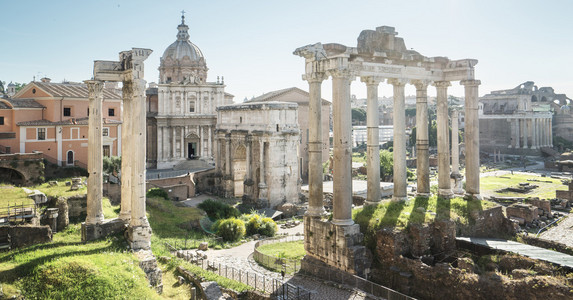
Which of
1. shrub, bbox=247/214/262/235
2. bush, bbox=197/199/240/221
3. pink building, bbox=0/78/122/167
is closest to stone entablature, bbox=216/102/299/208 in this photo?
bush, bbox=197/199/240/221

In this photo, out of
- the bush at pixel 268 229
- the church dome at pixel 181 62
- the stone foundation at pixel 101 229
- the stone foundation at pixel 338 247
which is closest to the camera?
the stone foundation at pixel 338 247

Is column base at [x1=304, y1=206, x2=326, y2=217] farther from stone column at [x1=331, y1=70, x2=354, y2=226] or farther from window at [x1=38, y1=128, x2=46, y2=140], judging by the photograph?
window at [x1=38, y1=128, x2=46, y2=140]

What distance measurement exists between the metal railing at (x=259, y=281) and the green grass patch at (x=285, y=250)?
2.30m

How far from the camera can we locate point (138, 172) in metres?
15.2

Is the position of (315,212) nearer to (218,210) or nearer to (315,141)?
(315,141)

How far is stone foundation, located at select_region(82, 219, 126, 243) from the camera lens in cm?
1556

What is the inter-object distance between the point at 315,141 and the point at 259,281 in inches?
198

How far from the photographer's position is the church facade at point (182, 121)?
45594 mm

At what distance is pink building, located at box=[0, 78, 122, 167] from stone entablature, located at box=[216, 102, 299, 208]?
10.6 m

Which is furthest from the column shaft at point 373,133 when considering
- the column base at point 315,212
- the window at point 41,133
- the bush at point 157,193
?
the window at point 41,133

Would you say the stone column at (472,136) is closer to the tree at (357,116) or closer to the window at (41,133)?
the window at (41,133)

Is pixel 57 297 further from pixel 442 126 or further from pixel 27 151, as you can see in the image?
pixel 27 151

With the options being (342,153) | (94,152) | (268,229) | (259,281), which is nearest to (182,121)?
(268,229)

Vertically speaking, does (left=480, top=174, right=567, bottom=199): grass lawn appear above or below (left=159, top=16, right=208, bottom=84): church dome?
below
